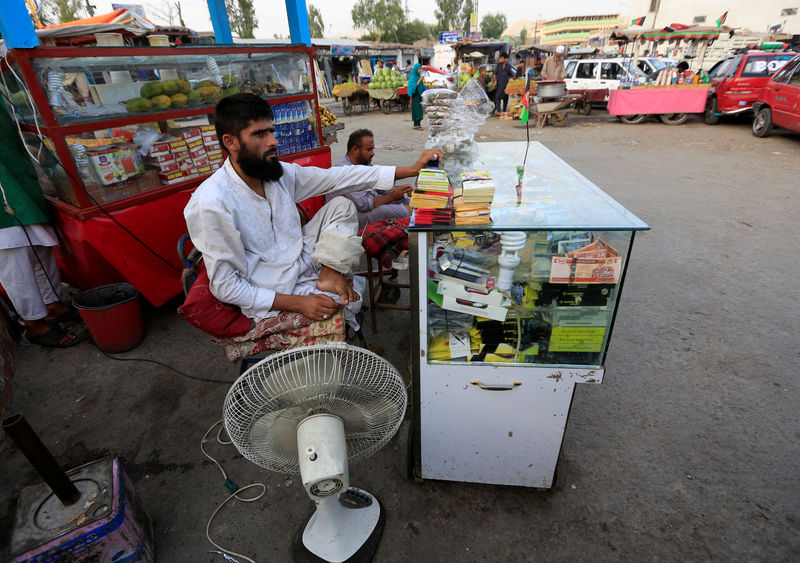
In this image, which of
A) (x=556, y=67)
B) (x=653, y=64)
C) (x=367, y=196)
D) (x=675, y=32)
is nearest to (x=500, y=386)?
(x=367, y=196)

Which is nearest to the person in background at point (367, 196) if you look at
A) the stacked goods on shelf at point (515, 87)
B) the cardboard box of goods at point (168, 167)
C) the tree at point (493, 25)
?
the cardboard box of goods at point (168, 167)

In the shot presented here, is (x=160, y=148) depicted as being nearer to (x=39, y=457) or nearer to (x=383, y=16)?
(x=39, y=457)

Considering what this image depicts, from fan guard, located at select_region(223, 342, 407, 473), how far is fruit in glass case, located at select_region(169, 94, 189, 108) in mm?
2871

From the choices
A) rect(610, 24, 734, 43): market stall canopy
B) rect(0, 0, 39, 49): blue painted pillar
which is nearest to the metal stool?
rect(0, 0, 39, 49): blue painted pillar

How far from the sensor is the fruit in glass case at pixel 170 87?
3076 mm

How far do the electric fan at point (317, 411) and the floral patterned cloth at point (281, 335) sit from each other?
0.49 m

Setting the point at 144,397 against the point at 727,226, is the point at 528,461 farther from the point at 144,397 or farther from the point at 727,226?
the point at 727,226

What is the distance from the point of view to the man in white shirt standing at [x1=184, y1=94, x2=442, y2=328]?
165 cm

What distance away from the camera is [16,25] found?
231cm

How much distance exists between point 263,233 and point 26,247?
216cm

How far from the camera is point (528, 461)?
1715mm

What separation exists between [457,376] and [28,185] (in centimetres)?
332

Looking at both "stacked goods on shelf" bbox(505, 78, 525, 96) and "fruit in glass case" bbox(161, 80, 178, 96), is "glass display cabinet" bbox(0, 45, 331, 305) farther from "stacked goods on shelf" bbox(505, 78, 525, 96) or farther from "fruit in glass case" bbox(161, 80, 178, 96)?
"stacked goods on shelf" bbox(505, 78, 525, 96)

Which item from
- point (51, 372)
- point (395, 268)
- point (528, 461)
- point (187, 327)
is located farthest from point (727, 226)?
point (51, 372)
